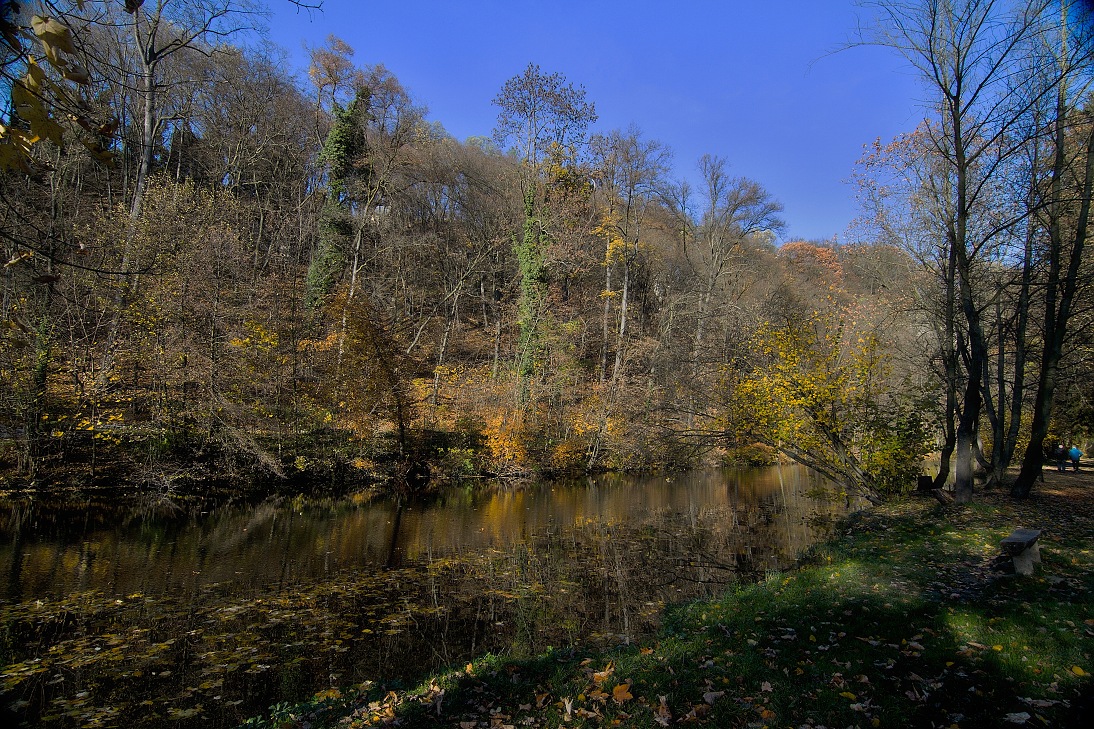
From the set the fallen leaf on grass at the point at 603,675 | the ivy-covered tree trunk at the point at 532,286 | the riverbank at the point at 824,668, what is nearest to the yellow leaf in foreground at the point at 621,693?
the riverbank at the point at 824,668

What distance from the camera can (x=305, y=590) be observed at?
899 cm

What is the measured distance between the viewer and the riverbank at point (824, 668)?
4227 millimetres

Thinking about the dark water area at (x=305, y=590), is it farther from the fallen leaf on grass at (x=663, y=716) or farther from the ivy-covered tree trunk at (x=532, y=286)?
the ivy-covered tree trunk at (x=532, y=286)

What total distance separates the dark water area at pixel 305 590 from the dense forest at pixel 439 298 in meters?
2.89

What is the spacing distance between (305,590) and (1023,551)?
1025 centimetres

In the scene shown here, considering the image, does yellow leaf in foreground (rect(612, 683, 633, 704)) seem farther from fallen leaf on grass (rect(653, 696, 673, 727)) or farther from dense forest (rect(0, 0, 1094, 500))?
dense forest (rect(0, 0, 1094, 500))

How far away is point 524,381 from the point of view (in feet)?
83.7

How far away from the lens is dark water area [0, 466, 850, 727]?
599cm

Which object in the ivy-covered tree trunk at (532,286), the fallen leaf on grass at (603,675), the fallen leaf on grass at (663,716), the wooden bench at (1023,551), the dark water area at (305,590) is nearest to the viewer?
the fallen leaf on grass at (663,716)

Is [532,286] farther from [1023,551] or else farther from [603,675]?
[603,675]

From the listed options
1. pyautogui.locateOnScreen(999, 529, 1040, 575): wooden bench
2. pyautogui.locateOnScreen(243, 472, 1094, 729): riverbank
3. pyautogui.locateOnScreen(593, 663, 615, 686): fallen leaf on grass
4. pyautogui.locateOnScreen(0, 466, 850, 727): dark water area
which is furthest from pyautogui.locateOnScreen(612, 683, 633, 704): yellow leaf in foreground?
pyautogui.locateOnScreen(999, 529, 1040, 575): wooden bench

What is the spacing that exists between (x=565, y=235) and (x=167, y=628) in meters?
24.3

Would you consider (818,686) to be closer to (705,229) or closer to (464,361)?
(464,361)

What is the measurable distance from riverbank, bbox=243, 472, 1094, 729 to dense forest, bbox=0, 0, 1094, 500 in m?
4.37
